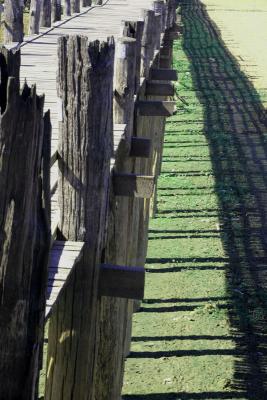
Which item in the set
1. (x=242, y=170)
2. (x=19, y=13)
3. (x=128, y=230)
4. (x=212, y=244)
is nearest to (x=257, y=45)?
(x=242, y=170)

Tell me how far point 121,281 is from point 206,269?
21.1ft

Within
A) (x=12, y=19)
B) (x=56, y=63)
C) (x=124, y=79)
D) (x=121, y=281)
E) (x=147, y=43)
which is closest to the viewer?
(x=121, y=281)

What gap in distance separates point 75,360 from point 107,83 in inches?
34.5

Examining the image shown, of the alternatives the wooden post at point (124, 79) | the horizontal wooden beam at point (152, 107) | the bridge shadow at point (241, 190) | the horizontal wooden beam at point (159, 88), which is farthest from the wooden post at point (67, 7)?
the wooden post at point (124, 79)

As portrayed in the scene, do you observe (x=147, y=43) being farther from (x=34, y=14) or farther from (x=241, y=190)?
(x=241, y=190)

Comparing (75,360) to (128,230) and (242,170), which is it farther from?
(242,170)

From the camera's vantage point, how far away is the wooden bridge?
6.23 ft

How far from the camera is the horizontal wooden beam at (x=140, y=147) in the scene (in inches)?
192

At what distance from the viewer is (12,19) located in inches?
291

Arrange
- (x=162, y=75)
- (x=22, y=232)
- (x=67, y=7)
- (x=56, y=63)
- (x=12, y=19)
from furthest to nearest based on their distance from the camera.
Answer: (x=67, y=7) < (x=162, y=75) < (x=12, y=19) < (x=56, y=63) < (x=22, y=232)

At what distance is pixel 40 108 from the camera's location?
6.19 ft

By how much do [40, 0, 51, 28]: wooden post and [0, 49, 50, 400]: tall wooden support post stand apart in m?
7.35

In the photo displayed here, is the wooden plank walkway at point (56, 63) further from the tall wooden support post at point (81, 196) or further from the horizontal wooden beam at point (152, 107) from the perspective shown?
the horizontal wooden beam at point (152, 107)

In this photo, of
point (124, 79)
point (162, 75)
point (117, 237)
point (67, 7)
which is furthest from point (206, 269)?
point (117, 237)
